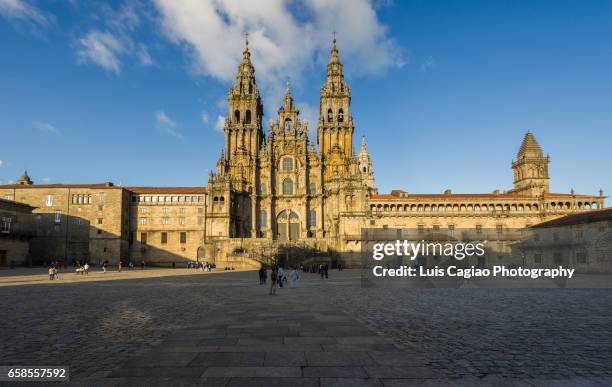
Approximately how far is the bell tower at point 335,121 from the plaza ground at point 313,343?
6334 centimetres

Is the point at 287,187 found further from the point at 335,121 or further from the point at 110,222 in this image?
the point at 110,222

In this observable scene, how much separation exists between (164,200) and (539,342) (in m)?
68.8

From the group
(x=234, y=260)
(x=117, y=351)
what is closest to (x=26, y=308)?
(x=117, y=351)

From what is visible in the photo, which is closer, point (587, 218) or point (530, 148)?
point (587, 218)

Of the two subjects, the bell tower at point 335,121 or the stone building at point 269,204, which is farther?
the bell tower at point 335,121

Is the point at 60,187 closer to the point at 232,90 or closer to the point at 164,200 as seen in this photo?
the point at 164,200

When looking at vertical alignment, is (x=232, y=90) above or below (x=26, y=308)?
above

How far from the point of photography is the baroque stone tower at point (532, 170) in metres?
77.8

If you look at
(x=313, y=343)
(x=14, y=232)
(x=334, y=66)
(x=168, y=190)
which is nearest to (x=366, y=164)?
(x=334, y=66)

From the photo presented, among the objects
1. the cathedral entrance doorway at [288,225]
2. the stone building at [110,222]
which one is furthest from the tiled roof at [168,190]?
the cathedral entrance doorway at [288,225]

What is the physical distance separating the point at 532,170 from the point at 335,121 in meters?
38.8

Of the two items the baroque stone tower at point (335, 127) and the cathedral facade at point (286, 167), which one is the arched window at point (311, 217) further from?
the baroque stone tower at point (335, 127)

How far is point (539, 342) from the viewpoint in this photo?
10.0 metres

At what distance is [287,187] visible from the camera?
7925 centimetres
